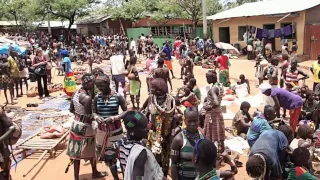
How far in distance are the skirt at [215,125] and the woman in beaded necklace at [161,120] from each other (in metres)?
0.96

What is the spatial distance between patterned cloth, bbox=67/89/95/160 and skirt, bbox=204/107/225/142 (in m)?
1.75

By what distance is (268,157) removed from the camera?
3.26 meters

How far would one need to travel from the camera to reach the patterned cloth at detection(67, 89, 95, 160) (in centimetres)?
488

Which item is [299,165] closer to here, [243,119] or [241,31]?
[243,119]

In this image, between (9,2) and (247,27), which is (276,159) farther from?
(9,2)

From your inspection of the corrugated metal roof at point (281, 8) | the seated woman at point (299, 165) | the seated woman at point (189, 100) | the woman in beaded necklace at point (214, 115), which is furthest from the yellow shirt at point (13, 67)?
the corrugated metal roof at point (281, 8)

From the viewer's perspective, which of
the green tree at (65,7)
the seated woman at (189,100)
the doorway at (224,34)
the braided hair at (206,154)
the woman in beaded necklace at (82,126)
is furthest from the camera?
the green tree at (65,7)

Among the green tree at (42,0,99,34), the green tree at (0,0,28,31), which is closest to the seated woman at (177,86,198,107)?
the green tree at (42,0,99,34)

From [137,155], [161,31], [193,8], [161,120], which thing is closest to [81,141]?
[161,120]

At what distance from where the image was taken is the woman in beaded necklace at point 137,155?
9.48 ft

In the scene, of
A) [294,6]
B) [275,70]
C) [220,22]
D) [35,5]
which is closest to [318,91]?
[275,70]

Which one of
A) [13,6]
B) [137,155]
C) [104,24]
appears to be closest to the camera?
[137,155]

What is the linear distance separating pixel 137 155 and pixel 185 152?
64cm

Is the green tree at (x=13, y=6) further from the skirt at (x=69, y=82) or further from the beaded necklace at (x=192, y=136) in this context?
the beaded necklace at (x=192, y=136)
